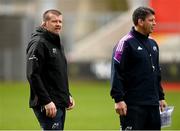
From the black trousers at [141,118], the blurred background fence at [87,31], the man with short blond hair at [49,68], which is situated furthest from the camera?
the blurred background fence at [87,31]

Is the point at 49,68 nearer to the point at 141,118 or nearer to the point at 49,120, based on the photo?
the point at 49,120

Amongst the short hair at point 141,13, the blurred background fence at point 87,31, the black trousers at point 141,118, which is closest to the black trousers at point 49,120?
the black trousers at point 141,118

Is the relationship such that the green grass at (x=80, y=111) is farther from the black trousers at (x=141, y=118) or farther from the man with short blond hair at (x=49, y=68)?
the man with short blond hair at (x=49, y=68)

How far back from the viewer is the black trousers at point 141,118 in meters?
8.36

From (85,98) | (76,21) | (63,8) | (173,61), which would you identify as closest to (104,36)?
(76,21)

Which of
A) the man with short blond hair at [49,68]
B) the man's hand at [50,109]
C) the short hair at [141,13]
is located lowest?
the man's hand at [50,109]

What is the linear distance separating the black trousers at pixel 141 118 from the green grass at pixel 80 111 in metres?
5.00

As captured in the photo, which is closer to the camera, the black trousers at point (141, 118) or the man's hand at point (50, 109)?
the man's hand at point (50, 109)

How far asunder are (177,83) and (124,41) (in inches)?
725

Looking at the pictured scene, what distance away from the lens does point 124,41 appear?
27.5ft

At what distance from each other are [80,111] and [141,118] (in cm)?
971

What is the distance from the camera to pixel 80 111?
18047 mm

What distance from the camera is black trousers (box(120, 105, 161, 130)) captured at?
27.4 ft

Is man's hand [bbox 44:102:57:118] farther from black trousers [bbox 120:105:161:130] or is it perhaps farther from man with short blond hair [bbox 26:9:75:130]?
black trousers [bbox 120:105:161:130]
